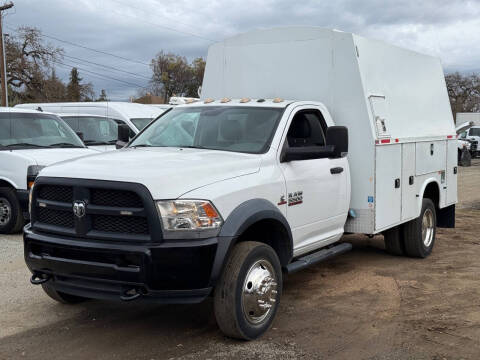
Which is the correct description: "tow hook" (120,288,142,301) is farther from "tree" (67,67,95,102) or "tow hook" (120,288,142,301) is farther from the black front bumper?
"tree" (67,67,95,102)

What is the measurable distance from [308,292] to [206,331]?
1.57 m

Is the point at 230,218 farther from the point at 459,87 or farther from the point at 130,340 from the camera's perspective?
the point at 459,87

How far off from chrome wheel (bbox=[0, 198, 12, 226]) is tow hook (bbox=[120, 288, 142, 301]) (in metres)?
5.66

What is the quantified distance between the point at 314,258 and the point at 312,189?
0.70 meters

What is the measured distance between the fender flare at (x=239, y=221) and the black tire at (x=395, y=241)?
3170 millimetres

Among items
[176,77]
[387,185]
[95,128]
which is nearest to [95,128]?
[95,128]

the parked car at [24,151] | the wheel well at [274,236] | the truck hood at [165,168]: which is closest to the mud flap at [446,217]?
the wheel well at [274,236]

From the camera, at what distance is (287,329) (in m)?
5.16

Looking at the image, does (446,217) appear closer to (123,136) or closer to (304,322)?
(304,322)

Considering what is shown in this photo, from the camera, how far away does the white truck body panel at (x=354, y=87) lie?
21.6 ft

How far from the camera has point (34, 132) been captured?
10.1 meters

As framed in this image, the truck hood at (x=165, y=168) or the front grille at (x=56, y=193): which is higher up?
the truck hood at (x=165, y=168)

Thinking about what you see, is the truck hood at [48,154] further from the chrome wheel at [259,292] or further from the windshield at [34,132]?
the chrome wheel at [259,292]

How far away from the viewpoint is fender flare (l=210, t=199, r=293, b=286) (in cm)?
445
